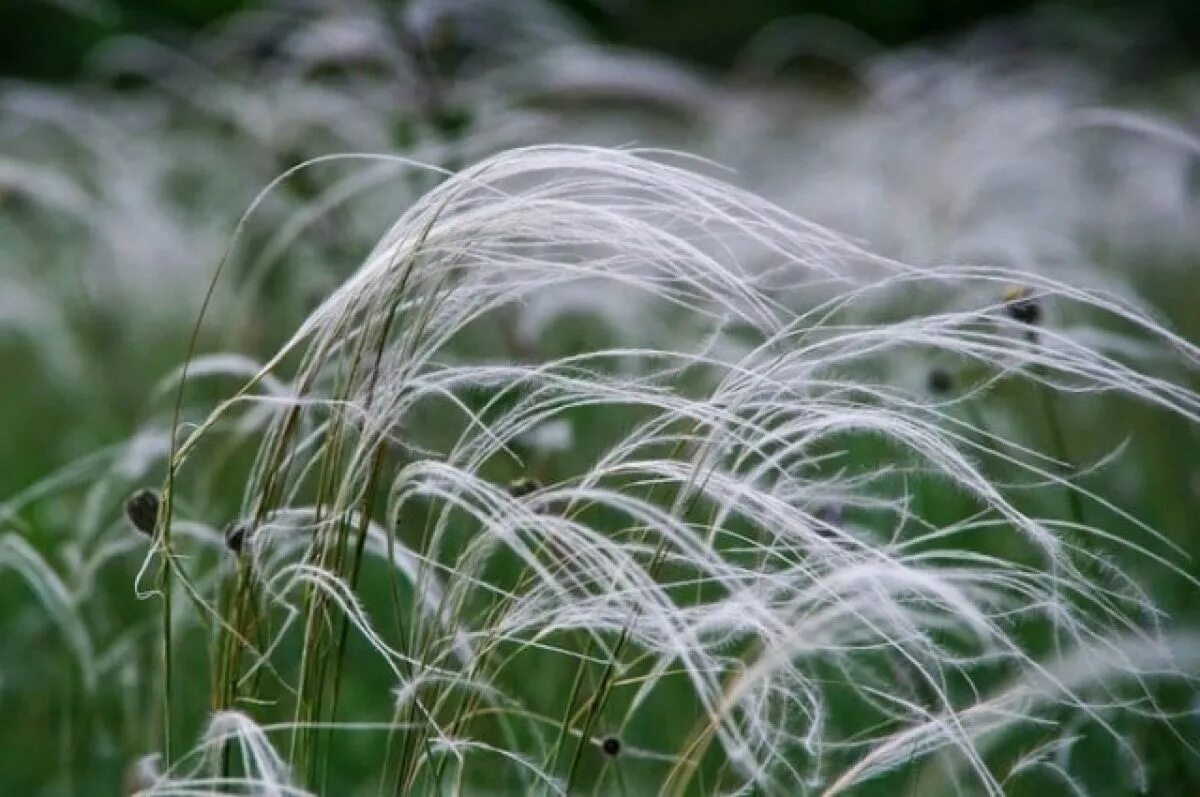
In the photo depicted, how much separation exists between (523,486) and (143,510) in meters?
0.26

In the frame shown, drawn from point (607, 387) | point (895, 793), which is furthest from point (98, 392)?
point (607, 387)

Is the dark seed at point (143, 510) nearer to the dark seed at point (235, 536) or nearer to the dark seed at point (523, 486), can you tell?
the dark seed at point (235, 536)

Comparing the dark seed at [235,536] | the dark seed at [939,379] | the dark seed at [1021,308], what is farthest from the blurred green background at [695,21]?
the dark seed at [235,536]

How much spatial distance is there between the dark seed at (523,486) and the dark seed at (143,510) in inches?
9.3

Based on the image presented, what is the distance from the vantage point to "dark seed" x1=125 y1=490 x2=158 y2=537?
1.20m

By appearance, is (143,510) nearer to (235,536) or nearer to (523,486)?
(235,536)

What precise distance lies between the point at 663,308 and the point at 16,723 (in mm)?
1997

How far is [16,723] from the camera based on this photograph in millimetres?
1926

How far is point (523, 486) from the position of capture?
1199 mm

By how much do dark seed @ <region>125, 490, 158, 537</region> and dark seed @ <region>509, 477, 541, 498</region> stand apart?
237 mm

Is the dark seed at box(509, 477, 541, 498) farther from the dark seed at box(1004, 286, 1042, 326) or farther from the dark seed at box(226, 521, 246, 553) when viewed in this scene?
the dark seed at box(1004, 286, 1042, 326)

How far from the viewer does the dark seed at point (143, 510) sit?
120 cm

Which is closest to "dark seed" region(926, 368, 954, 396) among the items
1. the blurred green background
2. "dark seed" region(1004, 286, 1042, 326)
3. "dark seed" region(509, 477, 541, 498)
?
"dark seed" region(1004, 286, 1042, 326)

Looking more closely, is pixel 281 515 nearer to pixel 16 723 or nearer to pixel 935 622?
pixel 935 622
